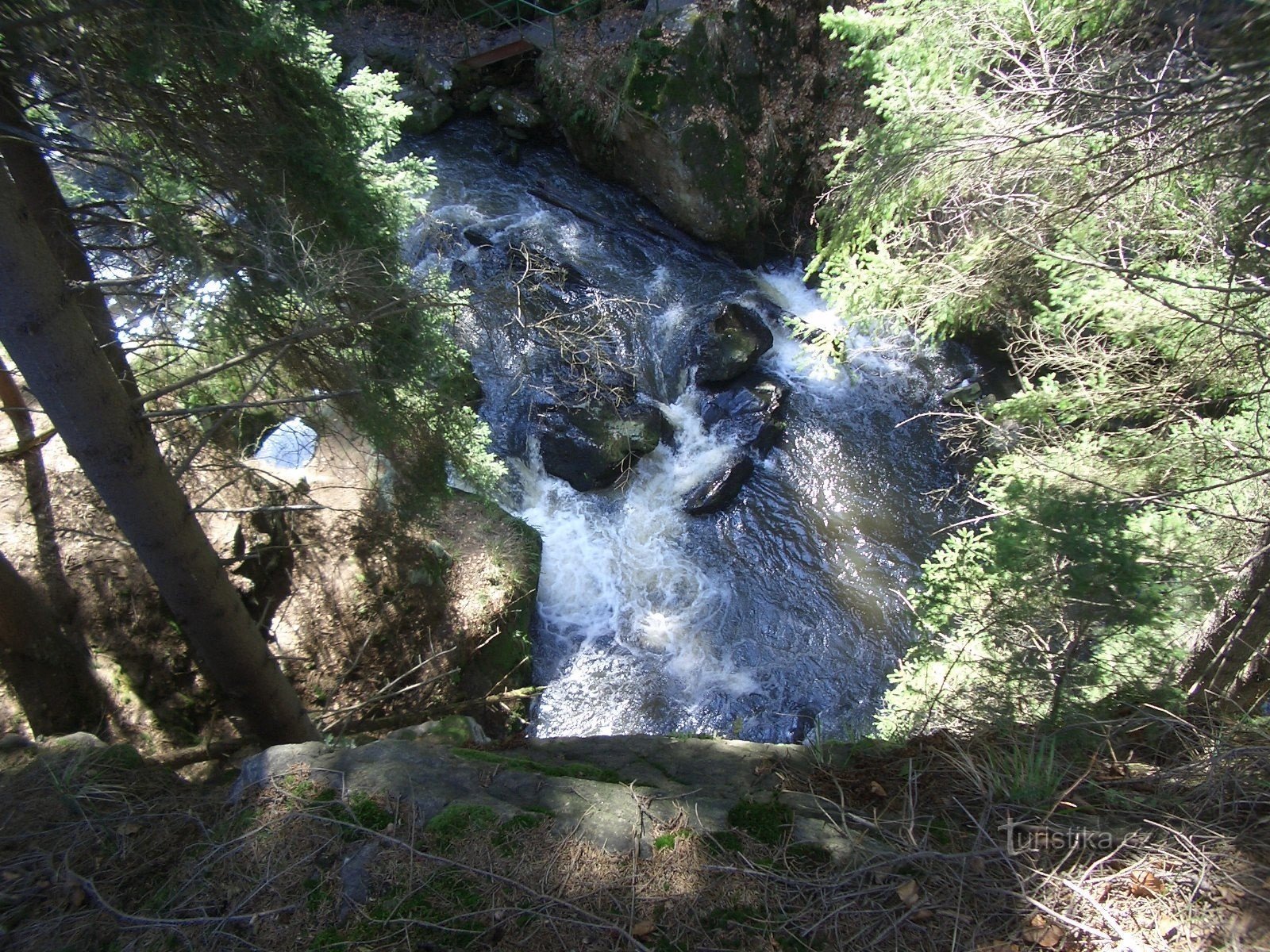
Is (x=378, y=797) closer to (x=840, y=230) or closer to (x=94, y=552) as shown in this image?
(x=94, y=552)

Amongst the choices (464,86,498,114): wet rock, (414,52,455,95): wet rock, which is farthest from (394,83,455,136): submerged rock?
(464,86,498,114): wet rock

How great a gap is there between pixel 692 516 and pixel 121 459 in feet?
25.0

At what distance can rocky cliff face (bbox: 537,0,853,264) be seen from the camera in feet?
42.7

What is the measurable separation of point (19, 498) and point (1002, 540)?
775 cm

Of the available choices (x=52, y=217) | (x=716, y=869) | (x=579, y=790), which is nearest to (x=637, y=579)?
(x=579, y=790)

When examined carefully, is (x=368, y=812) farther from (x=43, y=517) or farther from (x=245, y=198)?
(x=43, y=517)

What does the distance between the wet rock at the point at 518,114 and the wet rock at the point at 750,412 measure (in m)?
7.42

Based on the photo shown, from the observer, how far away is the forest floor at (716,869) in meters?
2.43

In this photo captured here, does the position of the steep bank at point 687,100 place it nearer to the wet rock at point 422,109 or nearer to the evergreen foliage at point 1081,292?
the wet rock at point 422,109

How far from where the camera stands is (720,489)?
1047 centimetres

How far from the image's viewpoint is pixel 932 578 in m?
5.70

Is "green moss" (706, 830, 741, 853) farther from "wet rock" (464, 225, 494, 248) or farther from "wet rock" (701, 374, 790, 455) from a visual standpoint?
"wet rock" (464, 225, 494, 248)

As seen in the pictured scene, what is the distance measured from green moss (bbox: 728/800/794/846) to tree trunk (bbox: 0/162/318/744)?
3409 millimetres

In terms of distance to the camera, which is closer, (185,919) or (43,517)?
(185,919)
